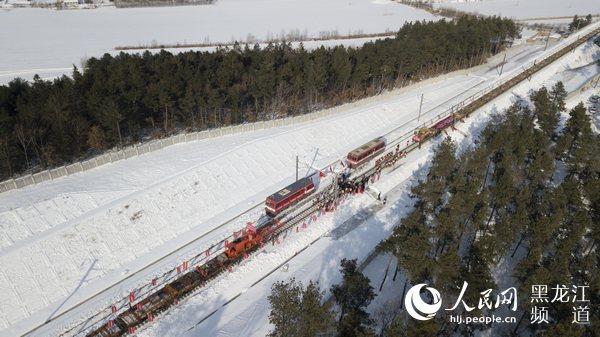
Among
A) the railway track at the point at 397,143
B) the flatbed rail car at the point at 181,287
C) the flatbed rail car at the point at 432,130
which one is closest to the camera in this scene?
the flatbed rail car at the point at 181,287

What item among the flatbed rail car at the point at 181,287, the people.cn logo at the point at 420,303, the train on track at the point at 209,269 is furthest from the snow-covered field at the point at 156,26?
the people.cn logo at the point at 420,303

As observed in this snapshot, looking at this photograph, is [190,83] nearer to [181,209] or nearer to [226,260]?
[181,209]

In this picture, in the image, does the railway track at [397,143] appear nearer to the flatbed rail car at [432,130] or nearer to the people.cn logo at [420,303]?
the flatbed rail car at [432,130]

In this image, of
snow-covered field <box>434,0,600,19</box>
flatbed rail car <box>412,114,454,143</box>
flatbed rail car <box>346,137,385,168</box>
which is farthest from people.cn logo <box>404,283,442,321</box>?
snow-covered field <box>434,0,600,19</box>

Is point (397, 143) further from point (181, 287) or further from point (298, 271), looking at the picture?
point (181, 287)

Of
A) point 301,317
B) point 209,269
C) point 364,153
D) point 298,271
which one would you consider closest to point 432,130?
point 364,153

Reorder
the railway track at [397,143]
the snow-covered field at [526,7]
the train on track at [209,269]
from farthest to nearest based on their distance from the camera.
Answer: the snow-covered field at [526,7] → the railway track at [397,143] → the train on track at [209,269]

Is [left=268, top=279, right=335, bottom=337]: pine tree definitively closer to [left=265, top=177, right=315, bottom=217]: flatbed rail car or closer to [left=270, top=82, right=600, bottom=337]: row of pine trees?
[left=270, top=82, right=600, bottom=337]: row of pine trees
